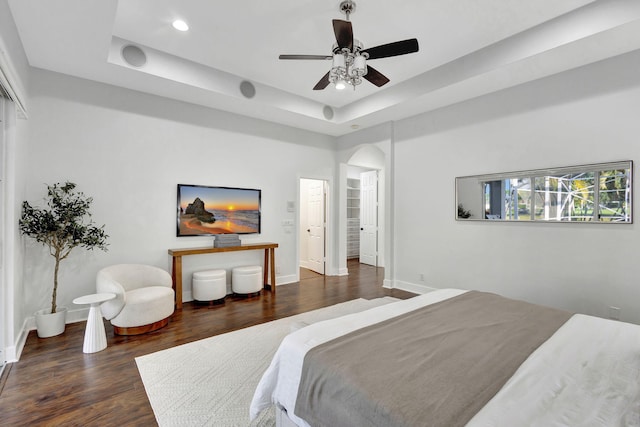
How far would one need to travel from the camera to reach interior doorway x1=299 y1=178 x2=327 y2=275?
21.3ft

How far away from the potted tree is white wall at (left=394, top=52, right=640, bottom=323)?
14.4 ft

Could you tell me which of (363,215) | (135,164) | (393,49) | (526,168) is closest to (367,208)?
(363,215)

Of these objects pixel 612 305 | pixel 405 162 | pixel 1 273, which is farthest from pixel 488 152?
pixel 1 273

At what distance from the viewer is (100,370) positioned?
256 cm

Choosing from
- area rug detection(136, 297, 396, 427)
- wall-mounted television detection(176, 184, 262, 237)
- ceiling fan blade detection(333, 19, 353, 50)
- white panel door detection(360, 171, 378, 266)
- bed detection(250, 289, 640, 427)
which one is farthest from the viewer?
white panel door detection(360, 171, 378, 266)

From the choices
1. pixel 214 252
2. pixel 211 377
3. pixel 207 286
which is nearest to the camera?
pixel 211 377

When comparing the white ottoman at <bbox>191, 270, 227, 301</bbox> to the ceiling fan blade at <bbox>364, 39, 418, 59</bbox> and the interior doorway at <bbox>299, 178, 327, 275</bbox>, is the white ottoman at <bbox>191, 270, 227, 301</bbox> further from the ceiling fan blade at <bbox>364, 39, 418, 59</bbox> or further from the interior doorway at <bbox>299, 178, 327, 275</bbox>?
the ceiling fan blade at <bbox>364, 39, 418, 59</bbox>

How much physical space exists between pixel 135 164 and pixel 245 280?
7.28 feet

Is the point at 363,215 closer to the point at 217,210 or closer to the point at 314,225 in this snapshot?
the point at 314,225

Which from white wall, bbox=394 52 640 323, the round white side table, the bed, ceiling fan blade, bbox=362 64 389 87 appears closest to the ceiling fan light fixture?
ceiling fan blade, bbox=362 64 389 87

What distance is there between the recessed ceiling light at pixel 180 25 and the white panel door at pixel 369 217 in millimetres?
5508

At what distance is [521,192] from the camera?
12.6 feet

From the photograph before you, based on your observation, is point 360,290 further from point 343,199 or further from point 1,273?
point 1,273

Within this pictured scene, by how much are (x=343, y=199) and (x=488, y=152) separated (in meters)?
2.90
